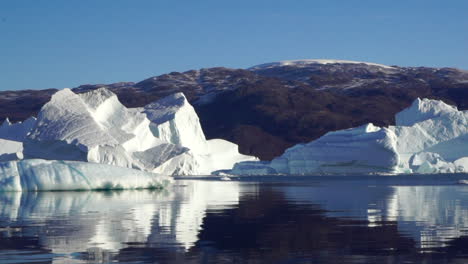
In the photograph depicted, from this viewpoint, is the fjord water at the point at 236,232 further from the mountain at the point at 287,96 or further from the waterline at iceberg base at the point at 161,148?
the mountain at the point at 287,96

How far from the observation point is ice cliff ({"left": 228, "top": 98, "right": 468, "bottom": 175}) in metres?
38.9

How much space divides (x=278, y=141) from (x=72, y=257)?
86.9 metres

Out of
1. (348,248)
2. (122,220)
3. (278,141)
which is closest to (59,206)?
(122,220)

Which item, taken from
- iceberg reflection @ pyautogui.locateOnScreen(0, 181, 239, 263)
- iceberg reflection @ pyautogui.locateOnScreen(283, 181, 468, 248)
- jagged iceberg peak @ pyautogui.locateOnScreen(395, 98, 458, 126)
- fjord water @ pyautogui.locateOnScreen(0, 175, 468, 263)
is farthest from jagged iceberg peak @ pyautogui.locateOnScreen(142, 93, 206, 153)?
fjord water @ pyautogui.locateOnScreen(0, 175, 468, 263)

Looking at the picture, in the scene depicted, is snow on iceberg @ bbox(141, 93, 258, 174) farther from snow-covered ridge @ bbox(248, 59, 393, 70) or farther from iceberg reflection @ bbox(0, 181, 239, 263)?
snow-covered ridge @ bbox(248, 59, 393, 70)

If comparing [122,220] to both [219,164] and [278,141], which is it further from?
[278,141]

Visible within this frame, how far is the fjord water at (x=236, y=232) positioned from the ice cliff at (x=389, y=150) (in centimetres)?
2153

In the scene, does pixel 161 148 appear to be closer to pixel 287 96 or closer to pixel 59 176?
pixel 59 176

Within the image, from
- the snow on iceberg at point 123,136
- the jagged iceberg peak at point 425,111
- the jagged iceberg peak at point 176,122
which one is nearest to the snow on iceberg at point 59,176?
the snow on iceberg at point 123,136

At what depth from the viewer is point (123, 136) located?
3309 cm

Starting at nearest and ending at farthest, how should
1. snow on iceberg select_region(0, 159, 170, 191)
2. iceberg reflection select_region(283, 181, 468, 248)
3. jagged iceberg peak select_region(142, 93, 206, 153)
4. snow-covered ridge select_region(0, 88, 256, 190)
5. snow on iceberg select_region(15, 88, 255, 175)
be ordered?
iceberg reflection select_region(283, 181, 468, 248) < snow on iceberg select_region(0, 159, 170, 191) < snow-covered ridge select_region(0, 88, 256, 190) < snow on iceberg select_region(15, 88, 255, 175) < jagged iceberg peak select_region(142, 93, 206, 153)

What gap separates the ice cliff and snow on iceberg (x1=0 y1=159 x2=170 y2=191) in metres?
17.9

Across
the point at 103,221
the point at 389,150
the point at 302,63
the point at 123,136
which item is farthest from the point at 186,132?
the point at 302,63

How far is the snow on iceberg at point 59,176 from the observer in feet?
75.7
